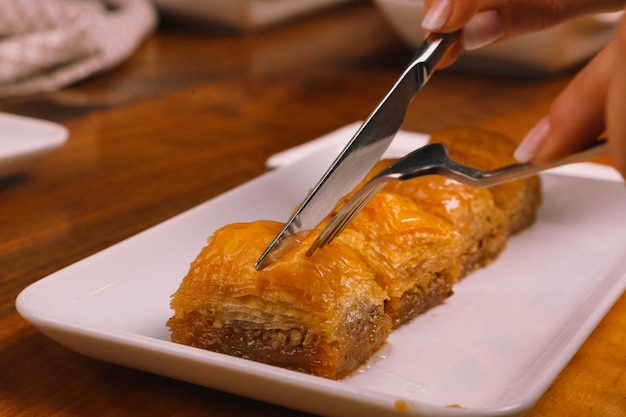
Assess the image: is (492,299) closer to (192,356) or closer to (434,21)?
(434,21)

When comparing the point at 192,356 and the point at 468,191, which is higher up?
the point at 192,356

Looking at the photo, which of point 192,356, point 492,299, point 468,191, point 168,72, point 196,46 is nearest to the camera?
point 192,356

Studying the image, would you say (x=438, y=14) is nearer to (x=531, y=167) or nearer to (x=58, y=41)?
(x=531, y=167)

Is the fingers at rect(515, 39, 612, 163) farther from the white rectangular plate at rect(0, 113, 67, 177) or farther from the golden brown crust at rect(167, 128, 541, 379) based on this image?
the white rectangular plate at rect(0, 113, 67, 177)

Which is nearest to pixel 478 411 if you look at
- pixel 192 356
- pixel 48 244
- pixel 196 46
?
pixel 192 356

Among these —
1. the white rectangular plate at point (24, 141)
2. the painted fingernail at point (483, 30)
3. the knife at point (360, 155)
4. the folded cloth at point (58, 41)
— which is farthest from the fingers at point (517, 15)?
the folded cloth at point (58, 41)

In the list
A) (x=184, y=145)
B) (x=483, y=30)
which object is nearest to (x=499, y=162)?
(x=483, y=30)
